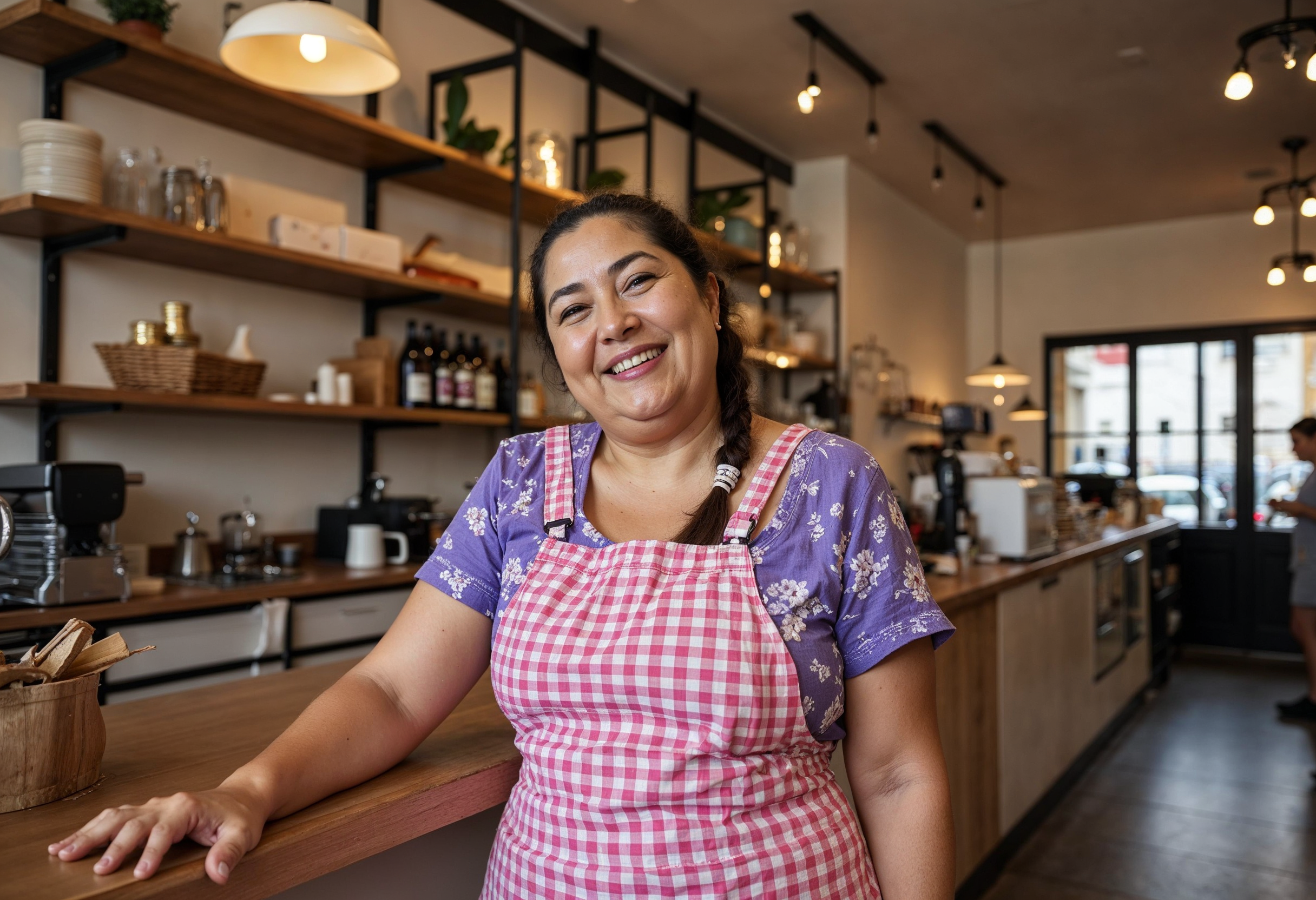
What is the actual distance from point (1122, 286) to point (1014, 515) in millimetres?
4613

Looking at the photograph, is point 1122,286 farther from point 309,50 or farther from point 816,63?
point 309,50

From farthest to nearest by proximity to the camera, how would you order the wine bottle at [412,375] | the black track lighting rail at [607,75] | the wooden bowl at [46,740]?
1. the black track lighting rail at [607,75]
2. the wine bottle at [412,375]
3. the wooden bowl at [46,740]

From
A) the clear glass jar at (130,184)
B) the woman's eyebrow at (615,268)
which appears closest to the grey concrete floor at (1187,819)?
the woman's eyebrow at (615,268)

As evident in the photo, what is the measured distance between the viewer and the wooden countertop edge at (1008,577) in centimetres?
265

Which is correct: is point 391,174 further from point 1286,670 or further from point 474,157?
point 1286,670

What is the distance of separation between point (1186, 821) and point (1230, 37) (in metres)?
3.25

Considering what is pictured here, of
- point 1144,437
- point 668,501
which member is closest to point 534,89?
point 668,501

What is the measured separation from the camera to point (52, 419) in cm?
262

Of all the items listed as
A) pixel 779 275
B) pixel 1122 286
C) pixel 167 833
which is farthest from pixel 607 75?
pixel 1122 286

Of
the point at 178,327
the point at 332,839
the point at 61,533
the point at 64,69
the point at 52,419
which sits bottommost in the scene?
the point at 332,839

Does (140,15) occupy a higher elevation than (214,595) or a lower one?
higher

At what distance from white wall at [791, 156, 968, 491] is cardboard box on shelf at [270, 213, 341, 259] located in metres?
3.52

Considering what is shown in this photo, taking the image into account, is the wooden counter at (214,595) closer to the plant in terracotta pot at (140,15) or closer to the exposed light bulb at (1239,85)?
the plant in terracotta pot at (140,15)

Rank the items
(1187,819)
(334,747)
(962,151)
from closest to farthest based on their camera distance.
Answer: (334,747)
(1187,819)
(962,151)
